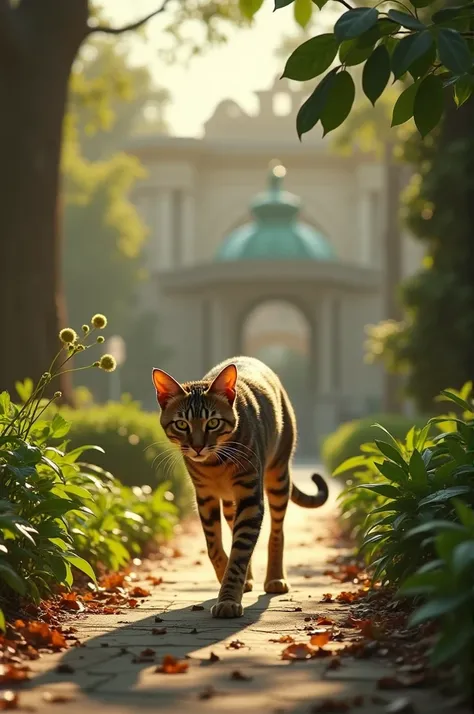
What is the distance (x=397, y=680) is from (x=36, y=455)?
8.89 feet

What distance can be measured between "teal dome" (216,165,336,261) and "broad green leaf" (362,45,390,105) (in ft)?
126

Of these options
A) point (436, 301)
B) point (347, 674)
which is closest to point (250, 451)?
point (347, 674)

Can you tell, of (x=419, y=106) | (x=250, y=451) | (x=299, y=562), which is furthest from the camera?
(x=299, y=562)

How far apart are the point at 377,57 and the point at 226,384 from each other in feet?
8.40

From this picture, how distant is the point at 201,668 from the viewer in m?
5.08

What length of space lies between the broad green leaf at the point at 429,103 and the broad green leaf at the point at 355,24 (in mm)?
795

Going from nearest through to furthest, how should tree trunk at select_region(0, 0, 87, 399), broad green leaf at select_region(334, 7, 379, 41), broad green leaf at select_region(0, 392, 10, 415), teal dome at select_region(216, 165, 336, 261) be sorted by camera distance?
broad green leaf at select_region(334, 7, 379, 41)
broad green leaf at select_region(0, 392, 10, 415)
tree trunk at select_region(0, 0, 87, 399)
teal dome at select_region(216, 165, 336, 261)

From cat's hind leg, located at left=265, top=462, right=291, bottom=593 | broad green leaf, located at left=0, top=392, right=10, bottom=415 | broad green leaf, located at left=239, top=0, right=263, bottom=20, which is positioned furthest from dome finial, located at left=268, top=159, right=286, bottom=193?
broad green leaf, located at left=239, top=0, right=263, bottom=20

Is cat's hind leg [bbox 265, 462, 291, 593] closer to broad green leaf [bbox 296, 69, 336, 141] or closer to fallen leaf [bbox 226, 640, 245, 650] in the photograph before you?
fallen leaf [bbox 226, 640, 245, 650]

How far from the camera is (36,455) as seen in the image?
6582 mm

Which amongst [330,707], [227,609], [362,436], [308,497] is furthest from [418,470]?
[362,436]

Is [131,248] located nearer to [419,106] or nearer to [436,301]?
[436,301]

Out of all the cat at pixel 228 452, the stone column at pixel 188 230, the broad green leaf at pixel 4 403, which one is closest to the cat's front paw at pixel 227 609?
the cat at pixel 228 452

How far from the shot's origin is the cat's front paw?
261 inches
